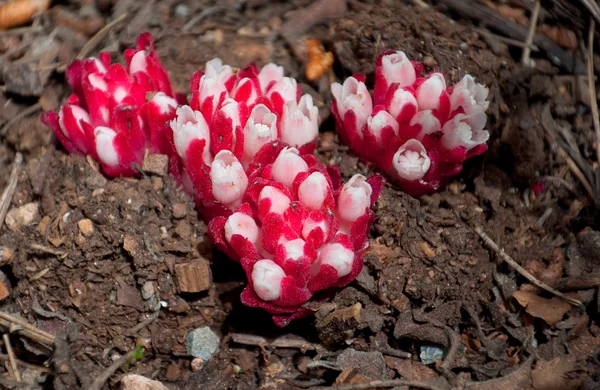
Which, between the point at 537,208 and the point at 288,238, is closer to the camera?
the point at 288,238

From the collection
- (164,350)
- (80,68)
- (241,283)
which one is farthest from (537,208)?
(80,68)

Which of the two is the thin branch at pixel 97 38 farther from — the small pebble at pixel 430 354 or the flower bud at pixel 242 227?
the small pebble at pixel 430 354

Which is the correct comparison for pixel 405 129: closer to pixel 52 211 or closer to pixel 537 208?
pixel 537 208

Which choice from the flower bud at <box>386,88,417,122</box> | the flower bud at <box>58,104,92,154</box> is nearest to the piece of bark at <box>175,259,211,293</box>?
the flower bud at <box>58,104,92,154</box>

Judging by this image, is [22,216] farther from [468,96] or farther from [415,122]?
[468,96]

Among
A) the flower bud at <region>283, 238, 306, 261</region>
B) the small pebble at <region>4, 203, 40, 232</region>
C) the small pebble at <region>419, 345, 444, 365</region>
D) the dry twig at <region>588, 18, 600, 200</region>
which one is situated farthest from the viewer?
the dry twig at <region>588, 18, 600, 200</region>

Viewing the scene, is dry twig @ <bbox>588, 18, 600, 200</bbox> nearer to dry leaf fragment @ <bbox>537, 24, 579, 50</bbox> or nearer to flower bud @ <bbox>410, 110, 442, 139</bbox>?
dry leaf fragment @ <bbox>537, 24, 579, 50</bbox>

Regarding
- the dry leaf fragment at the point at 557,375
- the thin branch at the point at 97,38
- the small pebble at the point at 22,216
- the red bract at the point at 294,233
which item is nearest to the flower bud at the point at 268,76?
the red bract at the point at 294,233
